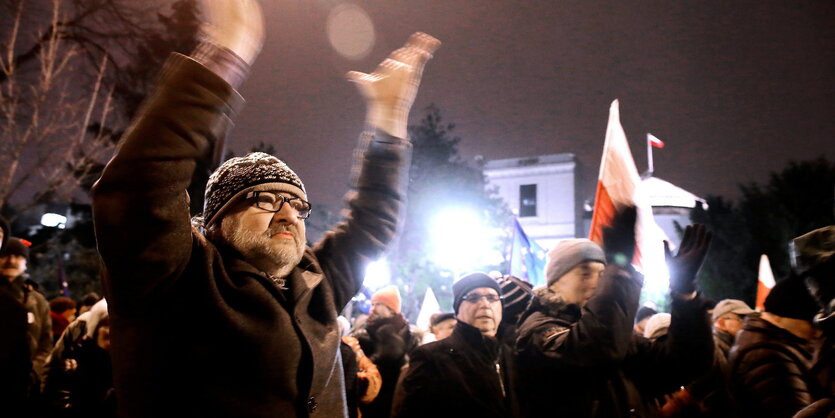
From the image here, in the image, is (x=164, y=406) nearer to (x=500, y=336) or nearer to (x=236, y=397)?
(x=236, y=397)

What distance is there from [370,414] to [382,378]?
54 cm

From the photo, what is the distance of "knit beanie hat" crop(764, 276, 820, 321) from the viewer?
4.86 m

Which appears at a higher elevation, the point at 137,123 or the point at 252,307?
the point at 137,123

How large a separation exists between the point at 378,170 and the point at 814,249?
2.66 m

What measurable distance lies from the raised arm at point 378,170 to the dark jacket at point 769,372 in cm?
331

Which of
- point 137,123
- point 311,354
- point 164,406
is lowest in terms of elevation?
point 164,406

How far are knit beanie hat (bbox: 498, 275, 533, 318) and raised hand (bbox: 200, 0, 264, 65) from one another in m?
4.47

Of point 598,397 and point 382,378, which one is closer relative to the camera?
point 598,397

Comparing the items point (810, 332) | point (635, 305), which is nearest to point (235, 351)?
point (635, 305)

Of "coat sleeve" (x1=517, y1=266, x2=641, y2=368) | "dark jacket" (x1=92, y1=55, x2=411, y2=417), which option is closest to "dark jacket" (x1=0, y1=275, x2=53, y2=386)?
"dark jacket" (x1=92, y1=55, x2=411, y2=417)

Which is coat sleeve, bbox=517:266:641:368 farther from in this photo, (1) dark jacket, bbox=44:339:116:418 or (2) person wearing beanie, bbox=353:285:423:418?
(2) person wearing beanie, bbox=353:285:423:418

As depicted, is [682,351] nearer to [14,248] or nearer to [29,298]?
[14,248]

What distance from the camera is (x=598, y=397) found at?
3.90 m

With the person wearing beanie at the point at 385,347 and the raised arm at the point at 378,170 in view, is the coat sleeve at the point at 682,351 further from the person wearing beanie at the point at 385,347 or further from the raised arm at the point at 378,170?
the person wearing beanie at the point at 385,347
